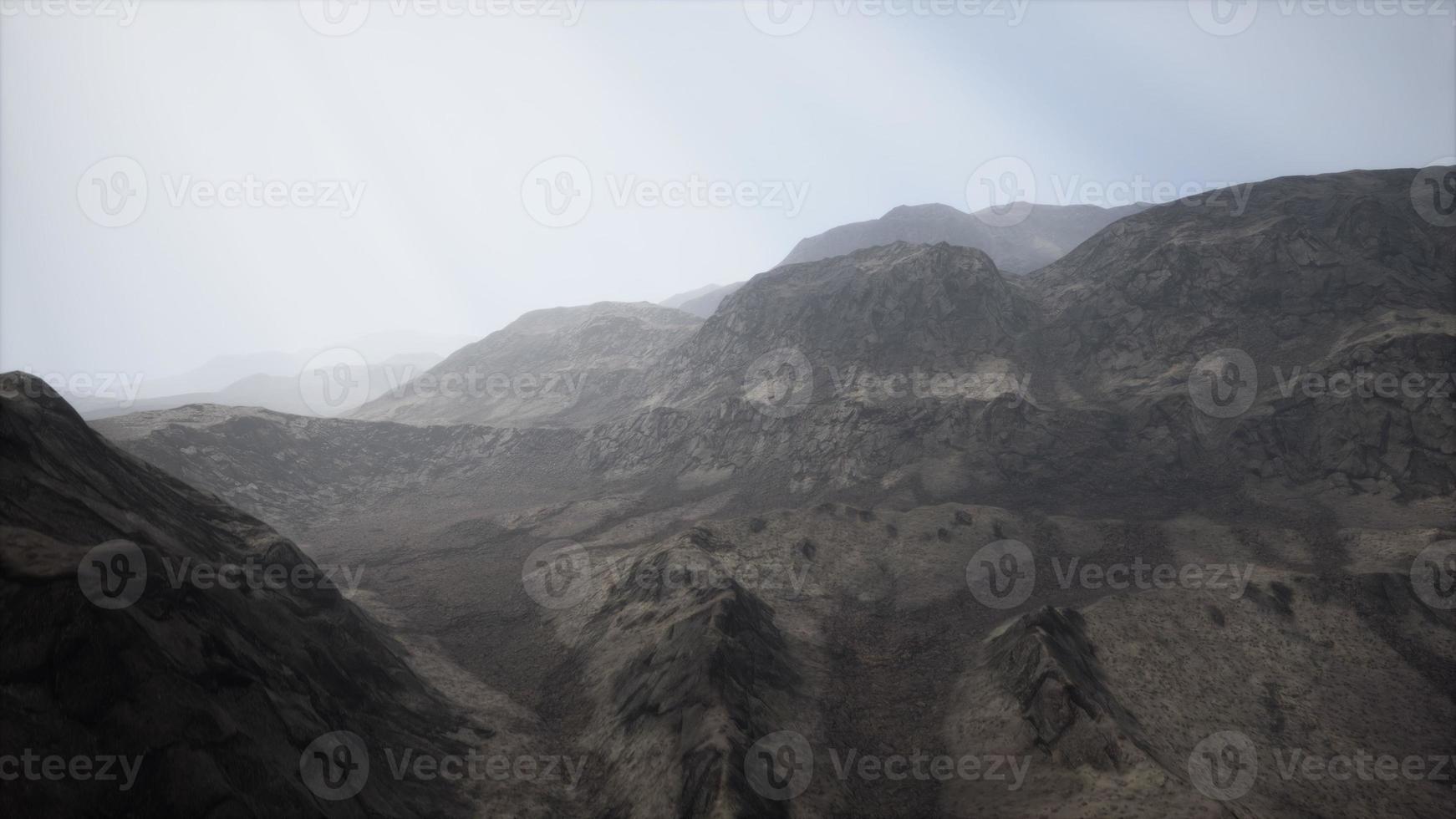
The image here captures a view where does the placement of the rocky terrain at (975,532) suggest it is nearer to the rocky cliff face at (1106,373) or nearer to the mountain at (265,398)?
the rocky cliff face at (1106,373)

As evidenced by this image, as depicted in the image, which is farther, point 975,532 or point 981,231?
point 981,231

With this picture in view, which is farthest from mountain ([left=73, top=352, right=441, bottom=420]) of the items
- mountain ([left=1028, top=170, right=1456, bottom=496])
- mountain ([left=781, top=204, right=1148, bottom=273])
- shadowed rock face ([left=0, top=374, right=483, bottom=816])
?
mountain ([left=1028, top=170, right=1456, bottom=496])

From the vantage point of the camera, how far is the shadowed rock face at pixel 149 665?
10578 millimetres

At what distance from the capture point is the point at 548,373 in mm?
99812

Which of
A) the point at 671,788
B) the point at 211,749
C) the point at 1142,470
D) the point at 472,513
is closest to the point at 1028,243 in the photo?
the point at 1142,470

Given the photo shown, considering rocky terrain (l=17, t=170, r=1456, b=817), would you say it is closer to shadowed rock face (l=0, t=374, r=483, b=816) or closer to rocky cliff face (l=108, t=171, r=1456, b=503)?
rocky cliff face (l=108, t=171, r=1456, b=503)

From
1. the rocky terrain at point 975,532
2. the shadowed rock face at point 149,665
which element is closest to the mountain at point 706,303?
the rocky terrain at point 975,532

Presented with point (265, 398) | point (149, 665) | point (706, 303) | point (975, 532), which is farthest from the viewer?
point (265, 398)

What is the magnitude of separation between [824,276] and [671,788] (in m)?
73.8

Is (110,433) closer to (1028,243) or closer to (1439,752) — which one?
(1439,752)

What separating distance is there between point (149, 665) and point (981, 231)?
152279 millimetres

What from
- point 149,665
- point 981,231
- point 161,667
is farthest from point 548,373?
point 981,231

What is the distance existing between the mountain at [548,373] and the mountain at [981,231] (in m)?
45.5

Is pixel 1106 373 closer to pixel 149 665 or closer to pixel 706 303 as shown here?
pixel 149 665
